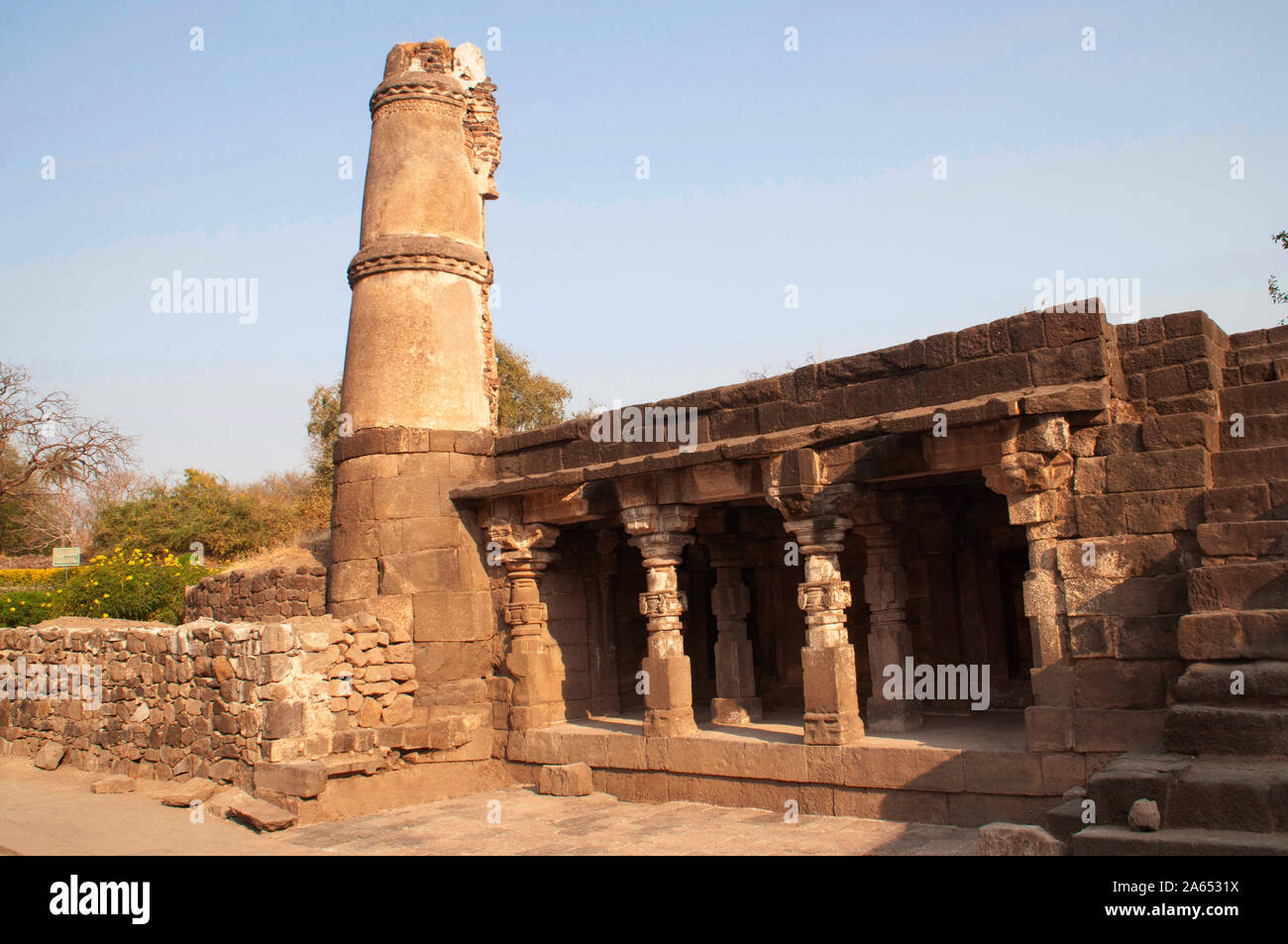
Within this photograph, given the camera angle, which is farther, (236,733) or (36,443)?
(36,443)

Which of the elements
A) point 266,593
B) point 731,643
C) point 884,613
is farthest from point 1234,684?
point 266,593

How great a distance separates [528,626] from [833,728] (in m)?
3.63

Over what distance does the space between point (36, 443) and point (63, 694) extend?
21790 millimetres

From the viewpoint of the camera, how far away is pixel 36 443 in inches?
1195

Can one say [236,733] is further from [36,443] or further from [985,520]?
[36,443]

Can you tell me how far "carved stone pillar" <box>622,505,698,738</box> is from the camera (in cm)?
902

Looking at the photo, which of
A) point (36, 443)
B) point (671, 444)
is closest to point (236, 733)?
point (671, 444)

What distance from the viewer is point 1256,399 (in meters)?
6.65

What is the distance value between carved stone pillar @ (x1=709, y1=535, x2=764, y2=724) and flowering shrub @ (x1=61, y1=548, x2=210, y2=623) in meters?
9.34

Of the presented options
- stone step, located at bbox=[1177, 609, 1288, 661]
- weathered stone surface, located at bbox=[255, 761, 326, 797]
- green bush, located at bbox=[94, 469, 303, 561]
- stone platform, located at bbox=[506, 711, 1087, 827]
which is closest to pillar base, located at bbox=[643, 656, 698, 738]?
stone platform, located at bbox=[506, 711, 1087, 827]

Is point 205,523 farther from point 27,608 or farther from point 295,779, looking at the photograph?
point 295,779
